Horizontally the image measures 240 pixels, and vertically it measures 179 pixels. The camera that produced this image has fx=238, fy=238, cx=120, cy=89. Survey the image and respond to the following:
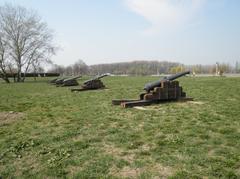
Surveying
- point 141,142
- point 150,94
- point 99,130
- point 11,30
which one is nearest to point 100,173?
point 141,142

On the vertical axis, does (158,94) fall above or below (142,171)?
above

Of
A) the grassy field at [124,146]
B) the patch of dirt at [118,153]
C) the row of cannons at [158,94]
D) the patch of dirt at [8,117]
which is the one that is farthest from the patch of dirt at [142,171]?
the row of cannons at [158,94]

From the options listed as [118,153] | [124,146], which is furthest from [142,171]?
[124,146]

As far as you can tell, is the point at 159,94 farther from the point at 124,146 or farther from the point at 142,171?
the point at 142,171

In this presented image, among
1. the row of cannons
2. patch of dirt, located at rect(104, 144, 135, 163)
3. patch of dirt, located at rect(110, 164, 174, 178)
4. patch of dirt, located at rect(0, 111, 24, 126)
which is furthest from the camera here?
the row of cannons

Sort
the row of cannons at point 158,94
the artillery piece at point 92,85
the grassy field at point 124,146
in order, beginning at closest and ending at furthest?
the grassy field at point 124,146
the row of cannons at point 158,94
the artillery piece at point 92,85

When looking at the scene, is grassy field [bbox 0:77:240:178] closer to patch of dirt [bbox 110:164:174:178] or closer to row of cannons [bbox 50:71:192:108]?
patch of dirt [bbox 110:164:174:178]

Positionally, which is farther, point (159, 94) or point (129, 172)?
point (159, 94)

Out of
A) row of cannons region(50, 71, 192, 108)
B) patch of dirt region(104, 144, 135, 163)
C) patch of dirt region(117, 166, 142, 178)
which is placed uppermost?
row of cannons region(50, 71, 192, 108)

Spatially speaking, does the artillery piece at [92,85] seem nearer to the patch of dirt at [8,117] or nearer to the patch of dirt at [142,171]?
the patch of dirt at [8,117]

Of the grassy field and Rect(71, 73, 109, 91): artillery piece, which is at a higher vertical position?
Rect(71, 73, 109, 91): artillery piece

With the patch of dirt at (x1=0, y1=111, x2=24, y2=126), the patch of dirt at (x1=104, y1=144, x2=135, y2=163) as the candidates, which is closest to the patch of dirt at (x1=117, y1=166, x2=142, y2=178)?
the patch of dirt at (x1=104, y1=144, x2=135, y2=163)

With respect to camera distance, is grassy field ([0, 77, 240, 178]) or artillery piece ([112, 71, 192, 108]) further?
artillery piece ([112, 71, 192, 108])

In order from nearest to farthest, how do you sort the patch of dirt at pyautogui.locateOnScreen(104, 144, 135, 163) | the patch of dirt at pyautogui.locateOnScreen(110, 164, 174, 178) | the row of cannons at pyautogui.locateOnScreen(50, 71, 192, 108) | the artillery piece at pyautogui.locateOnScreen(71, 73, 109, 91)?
the patch of dirt at pyautogui.locateOnScreen(110, 164, 174, 178) → the patch of dirt at pyautogui.locateOnScreen(104, 144, 135, 163) → the row of cannons at pyautogui.locateOnScreen(50, 71, 192, 108) → the artillery piece at pyautogui.locateOnScreen(71, 73, 109, 91)
